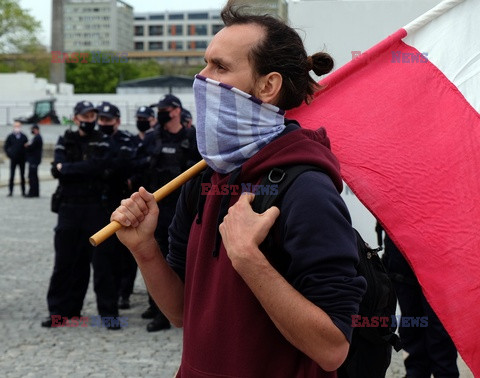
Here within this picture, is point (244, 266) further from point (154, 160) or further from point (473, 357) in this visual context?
point (154, 160)

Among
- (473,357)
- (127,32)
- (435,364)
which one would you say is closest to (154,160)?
(435,364)

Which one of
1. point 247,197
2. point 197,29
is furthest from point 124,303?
point 197,29

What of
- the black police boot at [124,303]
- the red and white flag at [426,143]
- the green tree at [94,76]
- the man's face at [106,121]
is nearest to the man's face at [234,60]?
the red and white flag at [426,143]

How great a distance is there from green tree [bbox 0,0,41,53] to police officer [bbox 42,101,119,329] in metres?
56.5

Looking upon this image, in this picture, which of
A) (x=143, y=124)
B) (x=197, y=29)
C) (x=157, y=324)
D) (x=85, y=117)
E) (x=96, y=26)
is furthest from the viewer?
(x=197, y=29)

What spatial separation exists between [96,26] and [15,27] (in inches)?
2411

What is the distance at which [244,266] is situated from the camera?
1.75 metres

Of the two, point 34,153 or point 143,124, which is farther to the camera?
point 34,153

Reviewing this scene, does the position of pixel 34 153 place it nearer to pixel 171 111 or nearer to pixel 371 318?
pixel 171 111

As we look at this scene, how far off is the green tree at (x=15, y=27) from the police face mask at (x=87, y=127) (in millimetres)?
56480

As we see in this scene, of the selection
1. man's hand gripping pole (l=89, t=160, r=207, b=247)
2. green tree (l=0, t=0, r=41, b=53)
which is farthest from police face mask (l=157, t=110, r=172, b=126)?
green tree (l=0, t=0, r=41, b=53)

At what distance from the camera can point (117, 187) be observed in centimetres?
727

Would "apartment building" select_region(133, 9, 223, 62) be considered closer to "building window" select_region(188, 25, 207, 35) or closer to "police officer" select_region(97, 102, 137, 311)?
"building window" select_region(188, 25, 207, 35)

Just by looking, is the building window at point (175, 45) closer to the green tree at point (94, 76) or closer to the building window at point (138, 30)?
the building window at point (138, 30)
